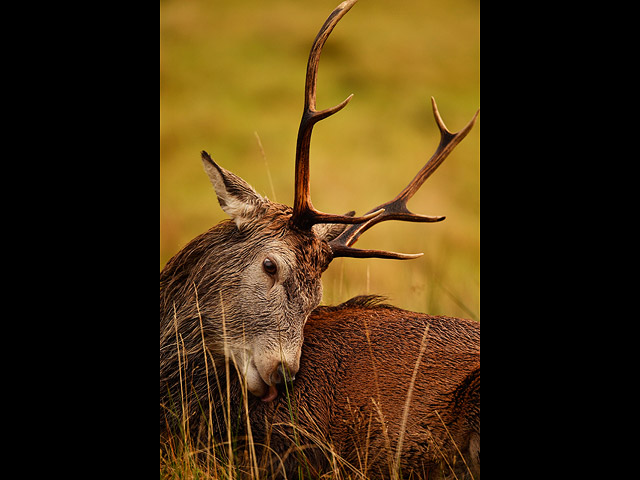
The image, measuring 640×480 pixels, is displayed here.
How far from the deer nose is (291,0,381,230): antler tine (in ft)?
2.01

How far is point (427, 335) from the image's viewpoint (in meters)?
3.00

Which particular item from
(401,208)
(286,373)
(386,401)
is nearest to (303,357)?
(286,373)

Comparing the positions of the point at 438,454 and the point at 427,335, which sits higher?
the point at 427,335

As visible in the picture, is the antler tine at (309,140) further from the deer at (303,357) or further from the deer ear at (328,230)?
the deer ear at (328,230)

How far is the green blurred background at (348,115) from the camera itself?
398 centimetres

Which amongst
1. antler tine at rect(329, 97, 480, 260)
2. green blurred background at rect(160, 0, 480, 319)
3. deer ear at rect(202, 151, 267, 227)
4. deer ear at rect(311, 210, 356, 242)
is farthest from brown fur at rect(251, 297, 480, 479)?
green blurred background at rect(160, 0, 480, 319)

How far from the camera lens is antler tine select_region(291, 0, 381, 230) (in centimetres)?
271

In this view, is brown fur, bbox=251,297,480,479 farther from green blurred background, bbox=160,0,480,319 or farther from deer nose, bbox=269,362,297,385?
green blurred background, bbox=160,0,480,319

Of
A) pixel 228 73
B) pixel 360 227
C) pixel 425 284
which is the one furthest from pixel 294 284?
pixel 228 73

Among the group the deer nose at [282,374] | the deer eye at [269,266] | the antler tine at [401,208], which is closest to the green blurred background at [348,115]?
the antler tine at [401,208]

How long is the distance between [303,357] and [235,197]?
0.75 meters

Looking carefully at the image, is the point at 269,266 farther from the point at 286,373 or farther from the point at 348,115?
the point at 348,115

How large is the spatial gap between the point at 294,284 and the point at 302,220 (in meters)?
0.28
